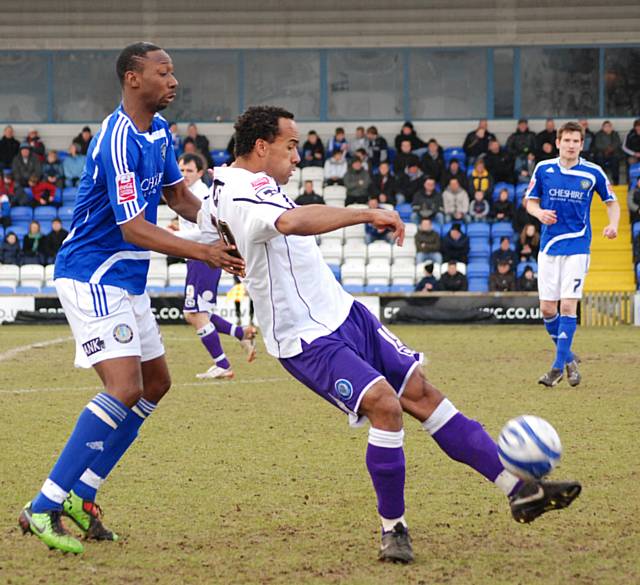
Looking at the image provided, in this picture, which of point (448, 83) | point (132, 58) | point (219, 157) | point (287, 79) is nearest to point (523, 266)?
point (448, 83)

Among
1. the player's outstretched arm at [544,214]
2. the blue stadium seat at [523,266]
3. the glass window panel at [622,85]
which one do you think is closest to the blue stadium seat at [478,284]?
the blue stadium seat at [523,266]

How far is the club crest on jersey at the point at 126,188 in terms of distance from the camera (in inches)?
193

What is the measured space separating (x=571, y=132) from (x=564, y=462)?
483 centimetres

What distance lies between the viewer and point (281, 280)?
192 inches

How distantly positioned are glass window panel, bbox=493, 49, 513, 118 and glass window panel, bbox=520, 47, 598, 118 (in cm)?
27

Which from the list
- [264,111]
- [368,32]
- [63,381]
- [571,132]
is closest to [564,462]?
[264,111]

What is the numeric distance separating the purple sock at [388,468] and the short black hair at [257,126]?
1319mm

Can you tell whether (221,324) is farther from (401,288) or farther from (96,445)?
(401,288)

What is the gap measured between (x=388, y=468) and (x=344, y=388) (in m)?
0.37

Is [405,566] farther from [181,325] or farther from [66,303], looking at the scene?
[181,325]

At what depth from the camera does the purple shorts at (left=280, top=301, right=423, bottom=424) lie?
15.5ft

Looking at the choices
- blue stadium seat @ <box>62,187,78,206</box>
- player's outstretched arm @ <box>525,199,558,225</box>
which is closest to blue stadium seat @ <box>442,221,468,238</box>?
blue stadium seat @ <box>62,187,78,206</box>

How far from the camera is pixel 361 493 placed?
19.8 feet

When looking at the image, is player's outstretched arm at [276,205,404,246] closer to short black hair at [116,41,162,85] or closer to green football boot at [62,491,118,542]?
short black hair at [116,41,162,85]
